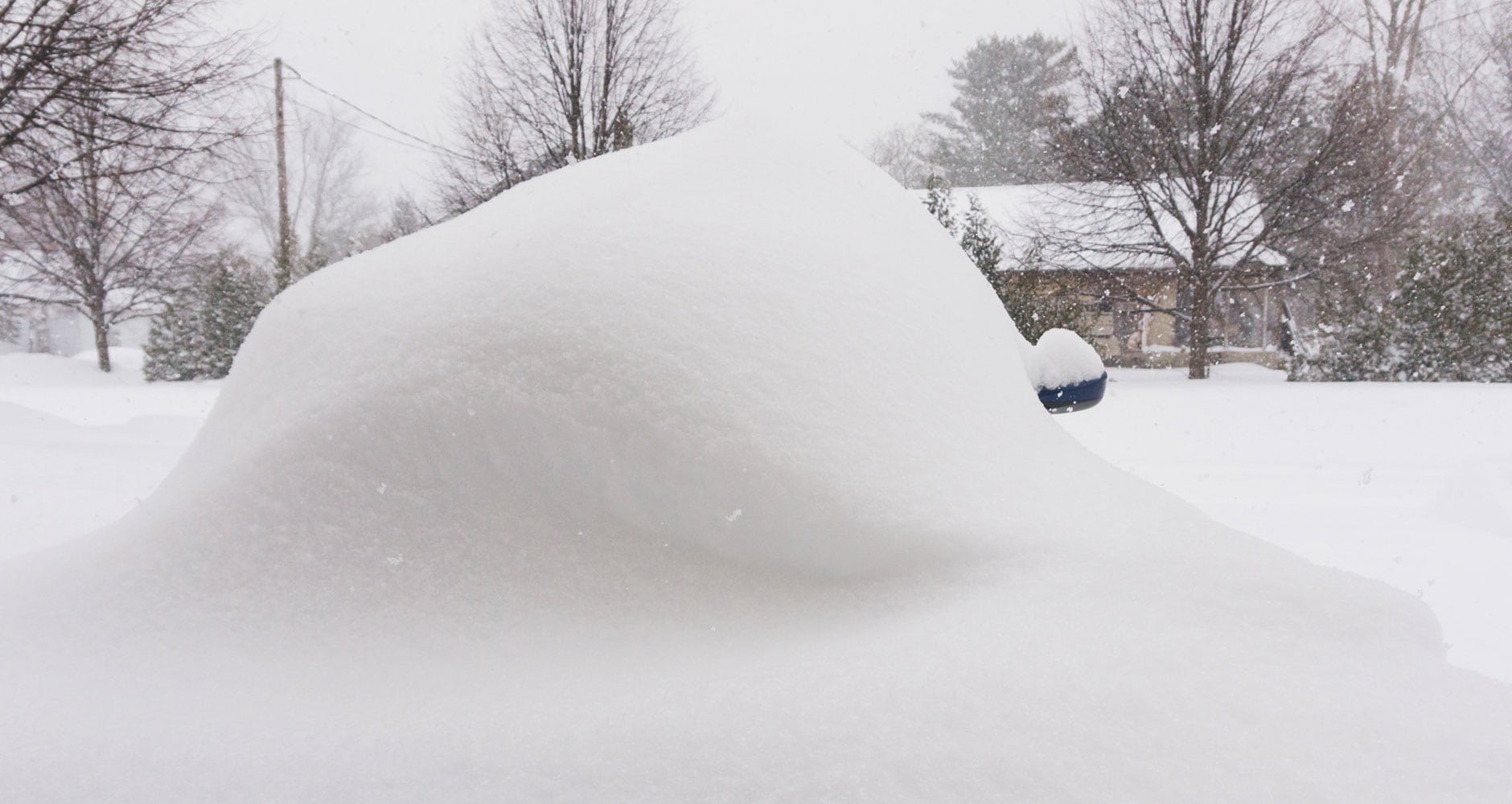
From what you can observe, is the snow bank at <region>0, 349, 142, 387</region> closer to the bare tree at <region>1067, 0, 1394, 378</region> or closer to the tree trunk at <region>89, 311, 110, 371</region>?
the tree trunk at <region>89, 311, 110, 371</region>

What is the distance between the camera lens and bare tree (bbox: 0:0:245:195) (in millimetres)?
7117

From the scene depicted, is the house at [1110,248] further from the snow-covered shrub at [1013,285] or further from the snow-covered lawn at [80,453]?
the snow-covered lawn at [80,453]

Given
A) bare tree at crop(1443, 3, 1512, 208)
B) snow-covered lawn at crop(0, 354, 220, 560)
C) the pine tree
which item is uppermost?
bare tree at crop(1443, 3, 1512, 208)

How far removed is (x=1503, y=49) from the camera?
2183 centimetres

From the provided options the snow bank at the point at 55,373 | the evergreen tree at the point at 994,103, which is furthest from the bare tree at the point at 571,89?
the evergreen tree at the point at 994,103

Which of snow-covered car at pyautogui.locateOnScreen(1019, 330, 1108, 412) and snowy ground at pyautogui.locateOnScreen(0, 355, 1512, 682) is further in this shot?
snowy ground at pyautogui.locateOnScreen(0, 355, 1512, 682)

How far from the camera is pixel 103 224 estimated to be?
17.0 meters

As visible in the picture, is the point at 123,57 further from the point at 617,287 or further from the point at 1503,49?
the point at 1503,49

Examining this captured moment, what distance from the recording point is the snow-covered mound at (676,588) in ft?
3.95

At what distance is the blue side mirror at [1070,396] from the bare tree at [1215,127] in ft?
48.6

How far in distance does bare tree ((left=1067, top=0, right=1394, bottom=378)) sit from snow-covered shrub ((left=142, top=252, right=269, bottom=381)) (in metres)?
18.6

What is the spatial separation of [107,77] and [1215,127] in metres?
16.1

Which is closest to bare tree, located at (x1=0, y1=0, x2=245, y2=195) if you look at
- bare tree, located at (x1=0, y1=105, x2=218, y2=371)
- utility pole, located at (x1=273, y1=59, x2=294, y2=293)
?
bare tree, located at (x1=0, y1=105, x2=218, y2=371)

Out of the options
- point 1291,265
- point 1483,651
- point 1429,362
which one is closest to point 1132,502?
point 1483,651
